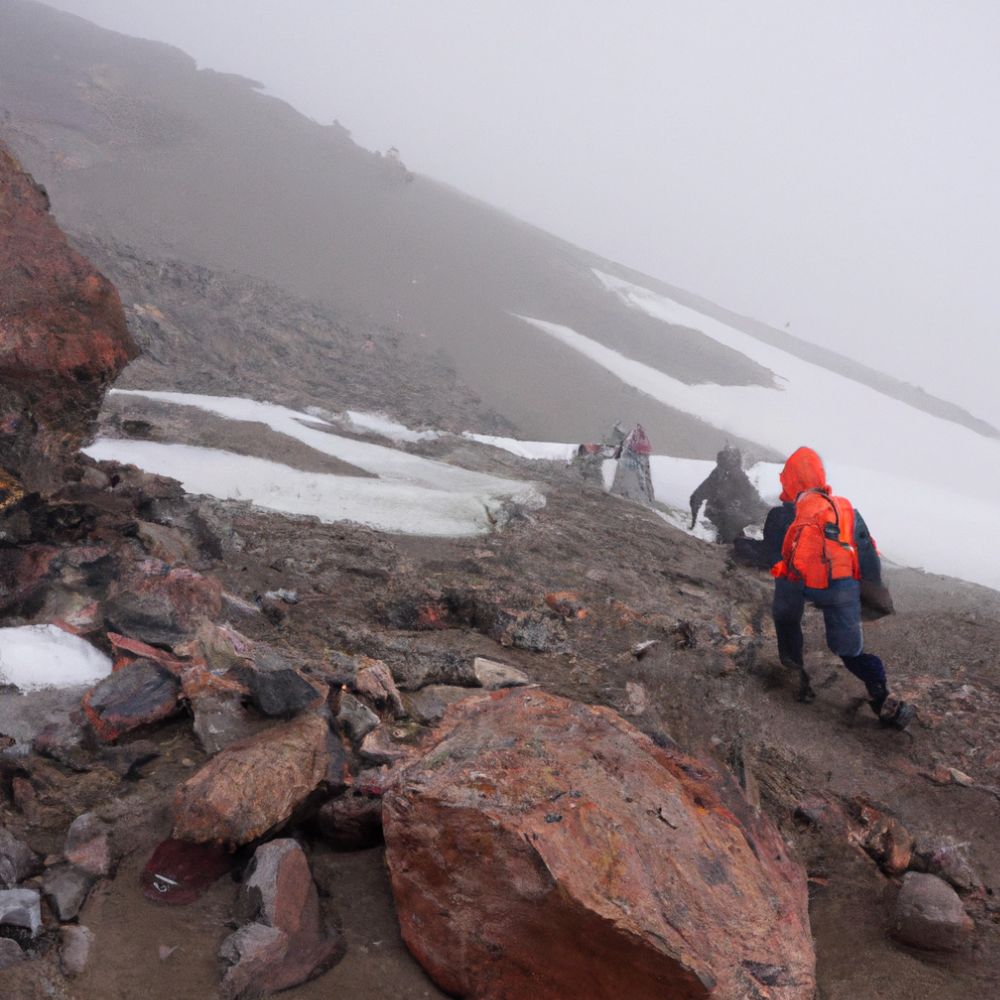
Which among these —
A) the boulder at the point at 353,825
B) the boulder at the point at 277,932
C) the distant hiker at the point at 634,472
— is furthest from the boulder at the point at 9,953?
the distant hiker at the point at 634,472

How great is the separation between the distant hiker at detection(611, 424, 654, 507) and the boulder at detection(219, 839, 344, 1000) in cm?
744

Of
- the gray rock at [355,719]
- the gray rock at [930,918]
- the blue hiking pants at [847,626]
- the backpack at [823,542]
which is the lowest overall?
the gray rock at [355,719]

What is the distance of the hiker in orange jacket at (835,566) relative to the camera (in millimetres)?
3645

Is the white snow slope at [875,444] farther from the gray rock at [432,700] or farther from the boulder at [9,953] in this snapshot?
the boulder at [9,953]

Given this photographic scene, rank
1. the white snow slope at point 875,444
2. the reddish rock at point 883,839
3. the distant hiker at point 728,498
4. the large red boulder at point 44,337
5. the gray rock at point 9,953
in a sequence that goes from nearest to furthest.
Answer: the gray rock at point 9,953, the reddish rock at point 883,839, the large red boulder at point 44,337, the distant hiker at point 728,498, the white snow slope at point 875,444

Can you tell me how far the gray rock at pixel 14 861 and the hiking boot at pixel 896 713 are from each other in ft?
12.5

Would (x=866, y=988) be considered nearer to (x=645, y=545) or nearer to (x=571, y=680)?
(x=571, y=680)

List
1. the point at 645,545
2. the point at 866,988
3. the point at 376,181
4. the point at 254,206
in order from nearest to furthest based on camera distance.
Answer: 1. the point at 866,988
2. the point at 645,545
3. the point at 254,206
4. the point at 376,181

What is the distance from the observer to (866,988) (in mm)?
2076

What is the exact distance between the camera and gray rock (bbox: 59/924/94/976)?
1.77 metres

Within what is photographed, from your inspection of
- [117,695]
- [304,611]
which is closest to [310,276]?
[304,611]

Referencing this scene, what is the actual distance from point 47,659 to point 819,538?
374 cm

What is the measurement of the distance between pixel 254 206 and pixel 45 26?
20.5 meters

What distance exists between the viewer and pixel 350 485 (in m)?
6.99
